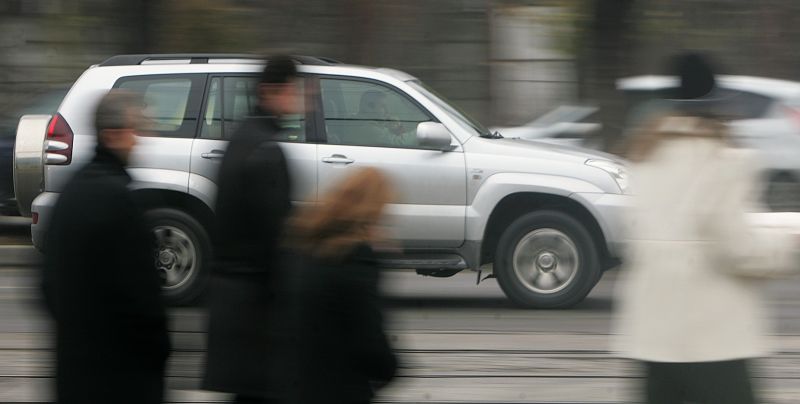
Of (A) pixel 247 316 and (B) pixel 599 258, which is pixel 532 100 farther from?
(A) pixel 247 316

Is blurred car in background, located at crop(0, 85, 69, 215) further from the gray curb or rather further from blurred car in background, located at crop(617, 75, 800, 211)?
blurred car in background, located at crop(617, 75, 800, 211)

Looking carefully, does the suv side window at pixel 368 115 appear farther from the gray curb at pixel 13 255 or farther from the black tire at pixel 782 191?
the black tire at pixel 782 191

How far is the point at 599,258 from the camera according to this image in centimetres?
992

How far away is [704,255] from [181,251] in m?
6.36

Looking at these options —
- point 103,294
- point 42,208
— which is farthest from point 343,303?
point 42,208

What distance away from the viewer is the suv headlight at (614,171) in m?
9.81

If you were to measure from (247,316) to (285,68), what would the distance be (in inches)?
37.7

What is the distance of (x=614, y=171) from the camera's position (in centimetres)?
984

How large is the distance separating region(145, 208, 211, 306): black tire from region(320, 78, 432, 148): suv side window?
1222mm

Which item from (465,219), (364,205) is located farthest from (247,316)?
(465,219)

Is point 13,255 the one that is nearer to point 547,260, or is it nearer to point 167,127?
point 167,127

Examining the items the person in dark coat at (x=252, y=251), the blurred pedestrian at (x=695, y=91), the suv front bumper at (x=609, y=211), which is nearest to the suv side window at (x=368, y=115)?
the suv front bumper at (x=609, y=211)

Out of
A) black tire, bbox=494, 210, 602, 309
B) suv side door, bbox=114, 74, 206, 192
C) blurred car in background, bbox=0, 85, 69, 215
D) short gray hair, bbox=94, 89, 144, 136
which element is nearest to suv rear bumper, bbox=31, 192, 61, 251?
suv side door, bbox=114, 74, 206, 192

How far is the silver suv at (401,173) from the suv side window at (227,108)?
0.4 inches
